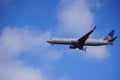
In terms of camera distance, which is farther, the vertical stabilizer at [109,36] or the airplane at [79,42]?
the vertical stabilizer at [109,36]

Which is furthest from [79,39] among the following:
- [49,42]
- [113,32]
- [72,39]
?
[113,32]

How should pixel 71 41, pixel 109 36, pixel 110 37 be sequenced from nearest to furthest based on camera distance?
1. pixel 71 41
2. pixel 110 37
3. pixel 109 36

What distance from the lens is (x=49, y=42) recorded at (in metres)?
96.1

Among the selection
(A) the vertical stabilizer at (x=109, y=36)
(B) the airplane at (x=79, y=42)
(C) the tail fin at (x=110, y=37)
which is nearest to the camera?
(B) the airplane at (x=79, y=42)

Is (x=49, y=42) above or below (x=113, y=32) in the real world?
below

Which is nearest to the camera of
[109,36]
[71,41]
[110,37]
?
[71,41]

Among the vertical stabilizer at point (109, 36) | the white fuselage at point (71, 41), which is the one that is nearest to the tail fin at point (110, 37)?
the vertical stabilizer at point (109, 36)

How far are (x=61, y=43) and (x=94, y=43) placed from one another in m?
10.7

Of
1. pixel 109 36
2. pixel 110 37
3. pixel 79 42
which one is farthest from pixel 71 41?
pixel 109 36

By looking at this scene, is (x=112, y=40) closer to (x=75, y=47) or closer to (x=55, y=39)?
(x=75, y=47)

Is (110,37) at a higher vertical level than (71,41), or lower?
higher

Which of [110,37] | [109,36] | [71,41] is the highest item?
[109,36]

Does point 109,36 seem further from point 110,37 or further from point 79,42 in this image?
point 79,42

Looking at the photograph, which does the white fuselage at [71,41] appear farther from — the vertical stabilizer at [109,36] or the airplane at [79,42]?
the vertical stabilizer at [109,36]
